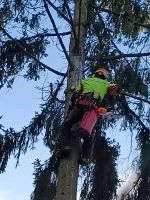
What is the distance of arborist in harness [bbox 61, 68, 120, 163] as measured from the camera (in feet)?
19.7

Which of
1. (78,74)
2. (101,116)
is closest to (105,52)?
(78,74)

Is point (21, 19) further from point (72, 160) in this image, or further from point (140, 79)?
point (72, 160)

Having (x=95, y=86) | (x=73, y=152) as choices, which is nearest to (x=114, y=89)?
(x=95, y=86)

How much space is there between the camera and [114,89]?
6328 mm

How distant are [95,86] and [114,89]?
0.73 ft

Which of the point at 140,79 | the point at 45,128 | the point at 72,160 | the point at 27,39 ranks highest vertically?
the point at 27,39

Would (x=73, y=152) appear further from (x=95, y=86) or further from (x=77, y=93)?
Answer: (x=95, y=86)

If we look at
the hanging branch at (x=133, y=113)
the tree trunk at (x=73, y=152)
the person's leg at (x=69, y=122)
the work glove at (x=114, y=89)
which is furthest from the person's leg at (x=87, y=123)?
the hanging branch at (x=133, y=113)

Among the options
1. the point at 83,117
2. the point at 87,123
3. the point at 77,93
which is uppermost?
the point at 77,93

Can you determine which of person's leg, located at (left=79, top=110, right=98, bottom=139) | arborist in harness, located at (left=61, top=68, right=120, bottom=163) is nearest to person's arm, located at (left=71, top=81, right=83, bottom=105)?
arborist in harness, located at (left=61, top=68, right=120, bottom=163)

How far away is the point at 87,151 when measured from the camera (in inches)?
245

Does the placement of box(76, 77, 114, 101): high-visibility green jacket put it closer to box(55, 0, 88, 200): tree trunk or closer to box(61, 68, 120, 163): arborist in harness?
box(61, 68, 120, 163): arborist in harness

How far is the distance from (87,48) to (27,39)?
0.94m

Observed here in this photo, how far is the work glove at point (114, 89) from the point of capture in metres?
6.31
